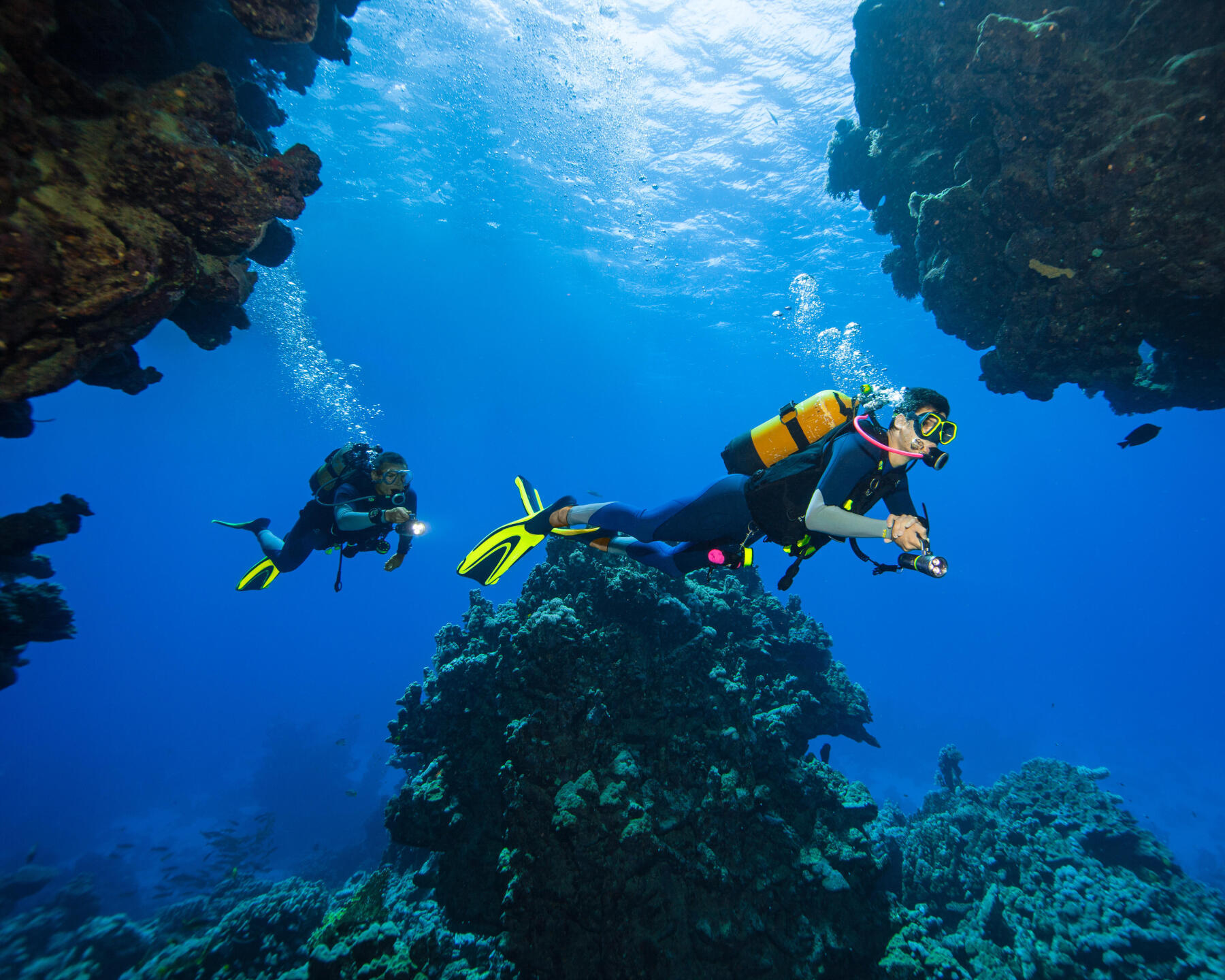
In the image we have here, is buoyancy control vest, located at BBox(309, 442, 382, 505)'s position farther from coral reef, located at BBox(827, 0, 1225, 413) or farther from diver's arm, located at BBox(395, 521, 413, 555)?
coral reef, located at BBox(827, 0, 1225, 413)

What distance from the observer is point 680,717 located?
616 centimetres

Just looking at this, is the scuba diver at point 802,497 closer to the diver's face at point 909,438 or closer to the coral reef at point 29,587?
the diver's face at point 909,438

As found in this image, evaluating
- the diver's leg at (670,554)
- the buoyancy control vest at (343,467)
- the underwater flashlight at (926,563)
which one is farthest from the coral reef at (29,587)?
the underwater flashlight at (926,563)

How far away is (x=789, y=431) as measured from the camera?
4281mm

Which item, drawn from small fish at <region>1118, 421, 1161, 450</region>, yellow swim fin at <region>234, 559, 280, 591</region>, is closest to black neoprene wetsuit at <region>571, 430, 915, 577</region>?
small fish at <region>1118, 421, 1161, 450</region>

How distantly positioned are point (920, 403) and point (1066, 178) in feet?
18.9

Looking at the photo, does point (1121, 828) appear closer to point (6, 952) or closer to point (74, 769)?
point (6, 952)

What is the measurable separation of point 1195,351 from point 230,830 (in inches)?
1539

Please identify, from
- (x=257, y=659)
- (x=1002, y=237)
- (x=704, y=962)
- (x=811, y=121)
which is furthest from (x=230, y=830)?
(x=257, y=659)

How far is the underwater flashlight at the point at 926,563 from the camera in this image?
2.87m

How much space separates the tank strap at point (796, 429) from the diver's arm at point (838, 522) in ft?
2.92

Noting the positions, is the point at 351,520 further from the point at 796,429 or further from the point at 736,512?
the point at 796,429

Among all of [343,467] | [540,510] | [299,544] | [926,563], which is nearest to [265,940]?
[299,544]

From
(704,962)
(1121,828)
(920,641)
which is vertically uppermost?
(920,641)
